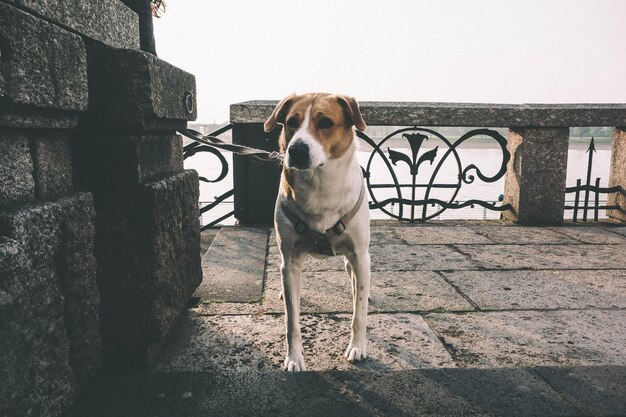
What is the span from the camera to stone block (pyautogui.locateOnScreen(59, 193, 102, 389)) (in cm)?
176

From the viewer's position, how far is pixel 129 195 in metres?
2.09

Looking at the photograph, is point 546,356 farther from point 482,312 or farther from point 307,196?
point 307,196

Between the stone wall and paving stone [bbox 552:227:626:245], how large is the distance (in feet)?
14.8

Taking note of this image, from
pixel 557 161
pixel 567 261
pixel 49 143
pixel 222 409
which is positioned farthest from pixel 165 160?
pixel 557 161

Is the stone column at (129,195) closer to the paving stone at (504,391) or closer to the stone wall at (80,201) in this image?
the stone wall at (80,201)

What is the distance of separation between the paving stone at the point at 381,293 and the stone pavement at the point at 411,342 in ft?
0.05

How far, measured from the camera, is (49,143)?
1772 mm

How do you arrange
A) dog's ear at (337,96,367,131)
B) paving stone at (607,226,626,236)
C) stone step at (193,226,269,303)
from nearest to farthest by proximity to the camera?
dog's ear at (337,96,367,131) < stone step at (193,226,269,303) < paving stone at (607,226,626,236)

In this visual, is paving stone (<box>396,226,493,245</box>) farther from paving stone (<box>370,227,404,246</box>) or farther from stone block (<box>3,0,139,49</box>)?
stone block (<box>3,0,139,49</box>)

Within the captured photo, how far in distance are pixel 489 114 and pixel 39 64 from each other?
17.0ft

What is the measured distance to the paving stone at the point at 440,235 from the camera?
4805 millimetres

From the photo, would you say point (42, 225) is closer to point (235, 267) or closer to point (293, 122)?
point (293, 122)

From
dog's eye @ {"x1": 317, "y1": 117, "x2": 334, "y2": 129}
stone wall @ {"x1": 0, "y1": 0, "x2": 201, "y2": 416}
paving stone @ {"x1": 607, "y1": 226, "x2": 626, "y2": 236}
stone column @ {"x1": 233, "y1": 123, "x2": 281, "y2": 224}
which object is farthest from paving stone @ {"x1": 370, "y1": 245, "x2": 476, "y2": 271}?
paving stone @ {"x1": 607, "y1": 226, "x2": 626, "y2": 236}

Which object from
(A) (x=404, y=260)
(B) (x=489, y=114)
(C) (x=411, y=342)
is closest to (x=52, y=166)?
(C) (x=411, y=342)
